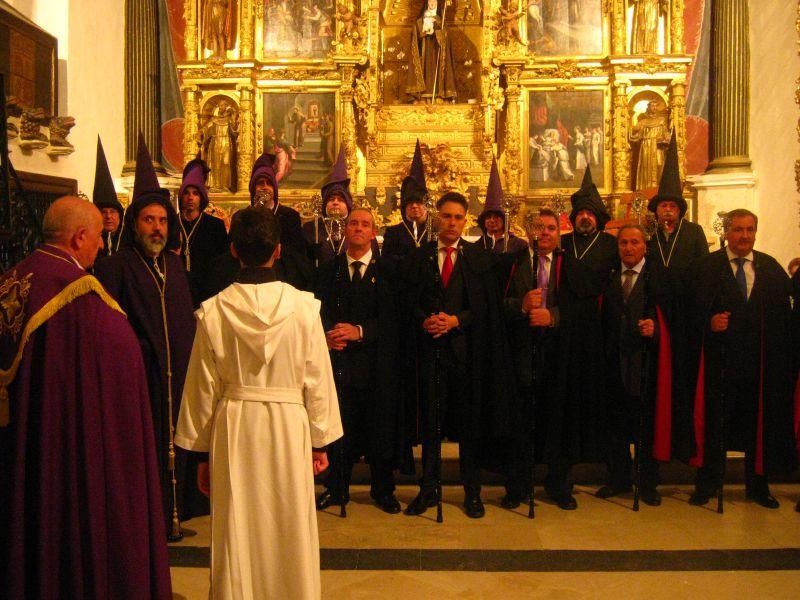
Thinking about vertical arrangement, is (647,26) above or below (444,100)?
above

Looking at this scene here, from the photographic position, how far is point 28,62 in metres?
8.68

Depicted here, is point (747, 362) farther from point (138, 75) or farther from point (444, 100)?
point (138, 75)

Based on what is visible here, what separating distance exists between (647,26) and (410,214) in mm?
6875

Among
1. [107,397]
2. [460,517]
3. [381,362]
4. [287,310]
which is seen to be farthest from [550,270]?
[107,397]

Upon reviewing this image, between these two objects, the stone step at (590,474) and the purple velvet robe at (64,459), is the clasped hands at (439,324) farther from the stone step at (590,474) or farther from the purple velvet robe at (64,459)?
the purple velvet robe at (64,459)

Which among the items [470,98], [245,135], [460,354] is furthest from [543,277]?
[470,98]

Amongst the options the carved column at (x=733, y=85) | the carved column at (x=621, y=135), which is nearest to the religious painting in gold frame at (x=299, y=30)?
the carved column at (x=621, y=135)

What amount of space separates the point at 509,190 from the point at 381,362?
254 inches

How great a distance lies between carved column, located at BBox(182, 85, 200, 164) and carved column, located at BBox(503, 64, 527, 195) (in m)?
4.43

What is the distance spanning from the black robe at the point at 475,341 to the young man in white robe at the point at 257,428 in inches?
74.7

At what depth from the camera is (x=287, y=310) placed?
2.55m

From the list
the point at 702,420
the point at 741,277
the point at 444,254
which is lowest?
the point at 702,420

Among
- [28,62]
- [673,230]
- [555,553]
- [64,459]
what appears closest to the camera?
[64,459]

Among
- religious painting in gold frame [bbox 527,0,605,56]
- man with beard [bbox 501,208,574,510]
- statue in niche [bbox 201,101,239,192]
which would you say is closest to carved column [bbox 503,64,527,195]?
religious painting in gold frame [bbox 527,0,605,56]
